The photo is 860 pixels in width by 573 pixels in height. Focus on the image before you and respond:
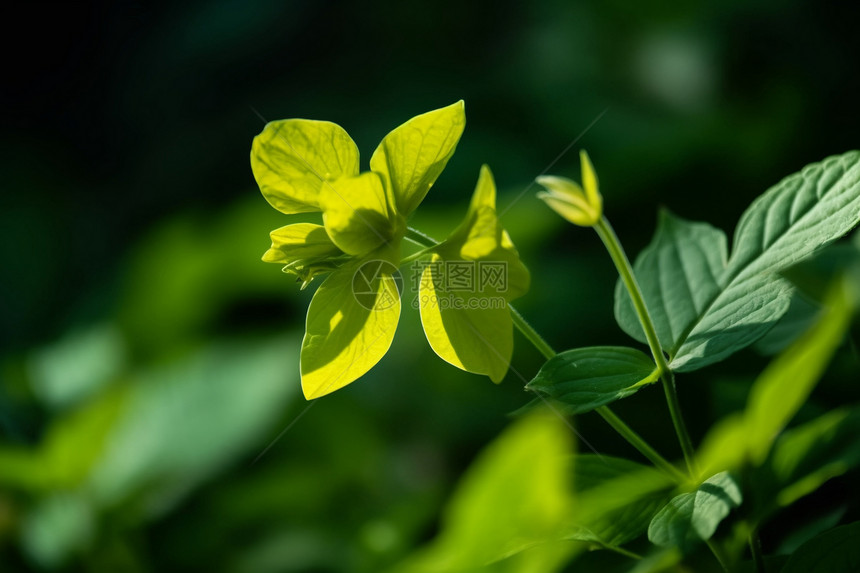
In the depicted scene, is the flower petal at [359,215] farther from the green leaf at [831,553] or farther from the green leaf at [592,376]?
the green leaf at [831,553]

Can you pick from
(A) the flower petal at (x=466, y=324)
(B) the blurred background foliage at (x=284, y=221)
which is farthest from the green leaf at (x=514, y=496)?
(B) the blurred background foliage at (x=284, y=221)

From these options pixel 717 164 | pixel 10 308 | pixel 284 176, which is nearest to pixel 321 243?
pixel 284 176

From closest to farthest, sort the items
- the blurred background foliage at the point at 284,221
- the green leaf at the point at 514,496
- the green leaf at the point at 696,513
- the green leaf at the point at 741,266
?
the green leaf at the point at 514,496
the green leaf at the point at 696,513
the green leaf at the point at 741,266
the blurred background foliage at the point at 284,221

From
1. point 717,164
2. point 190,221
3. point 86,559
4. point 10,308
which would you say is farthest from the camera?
point 10,308

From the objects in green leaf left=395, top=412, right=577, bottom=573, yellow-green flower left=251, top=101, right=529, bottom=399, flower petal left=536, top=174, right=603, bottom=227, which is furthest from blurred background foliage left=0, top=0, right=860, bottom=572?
green leaf left=395, top=412, right=577, bottom=573

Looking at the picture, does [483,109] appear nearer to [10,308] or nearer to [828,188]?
[10,308]
